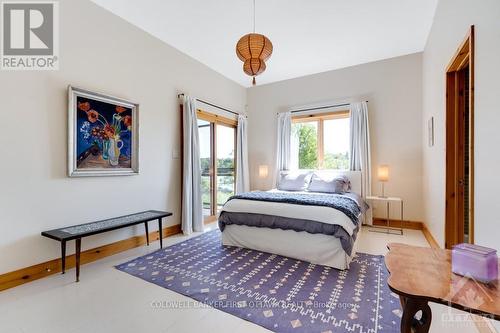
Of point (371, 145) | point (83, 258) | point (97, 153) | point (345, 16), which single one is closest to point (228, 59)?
point (345, 16)

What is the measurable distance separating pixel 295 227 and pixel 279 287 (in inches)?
29.8

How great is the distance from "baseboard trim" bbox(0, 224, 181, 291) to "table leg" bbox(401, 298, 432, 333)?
311 cm

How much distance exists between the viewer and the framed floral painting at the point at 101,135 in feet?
8.90

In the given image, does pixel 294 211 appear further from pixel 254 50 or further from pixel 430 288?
pixel 430 288

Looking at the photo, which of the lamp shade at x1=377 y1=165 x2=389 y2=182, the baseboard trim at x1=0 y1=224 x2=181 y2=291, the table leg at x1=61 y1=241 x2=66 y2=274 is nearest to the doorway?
the lamp shade at x1=377 y1=165 x2=389 y2=182

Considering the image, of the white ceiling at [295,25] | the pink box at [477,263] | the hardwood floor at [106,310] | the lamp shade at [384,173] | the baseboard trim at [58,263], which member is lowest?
the hardwood floor at [106,310]

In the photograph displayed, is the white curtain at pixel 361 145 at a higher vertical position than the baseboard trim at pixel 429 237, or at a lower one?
higher

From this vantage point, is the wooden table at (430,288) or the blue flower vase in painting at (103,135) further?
the blue flower vase in painting at (103,135)

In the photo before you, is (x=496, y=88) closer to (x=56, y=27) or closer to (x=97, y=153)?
(x=97, y=153)

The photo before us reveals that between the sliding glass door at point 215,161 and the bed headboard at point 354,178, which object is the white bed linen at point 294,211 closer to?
the sliding glass door at point 215,161

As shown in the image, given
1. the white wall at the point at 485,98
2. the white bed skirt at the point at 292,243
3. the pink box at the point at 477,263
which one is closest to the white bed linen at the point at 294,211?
the white bed skirt at the point at 292,243

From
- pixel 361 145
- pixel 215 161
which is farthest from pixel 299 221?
pixel 215 161

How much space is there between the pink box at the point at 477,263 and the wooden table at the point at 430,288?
27 mm

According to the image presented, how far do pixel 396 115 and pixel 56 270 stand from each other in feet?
17.6
